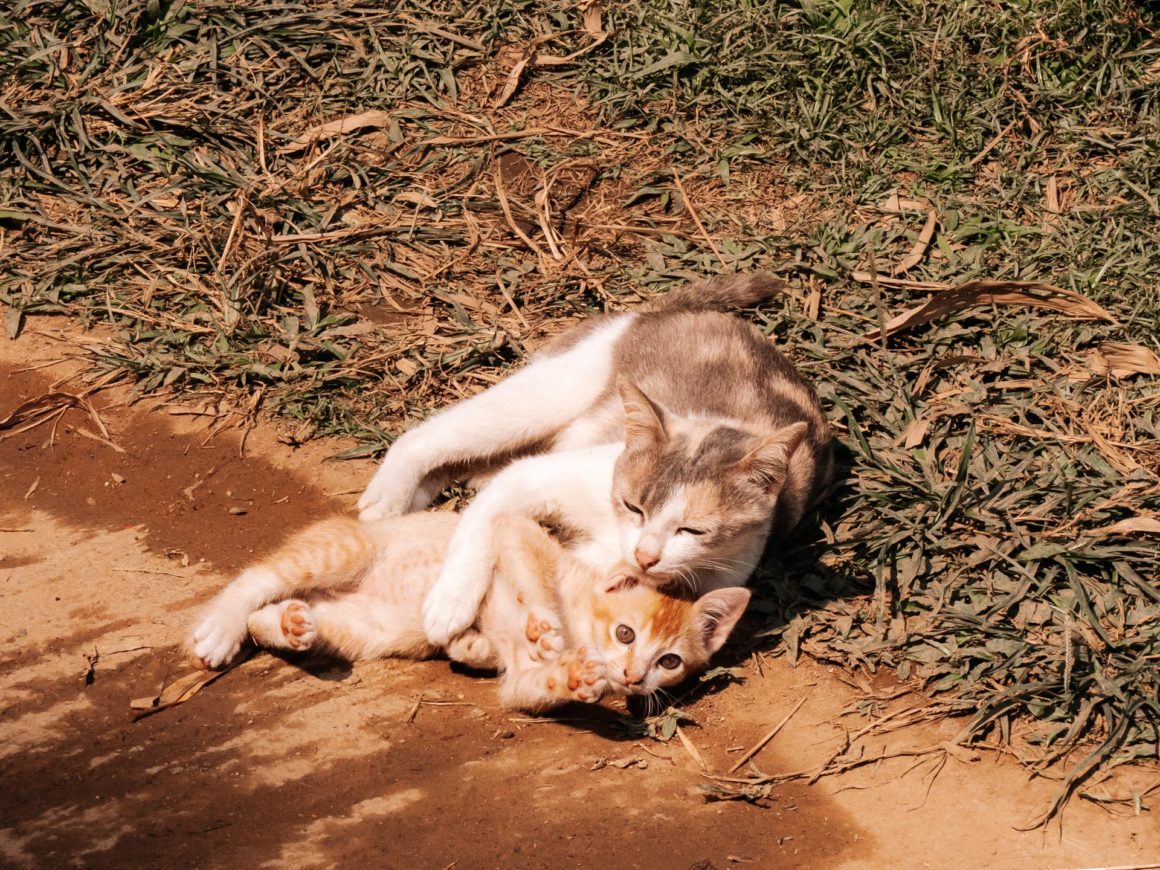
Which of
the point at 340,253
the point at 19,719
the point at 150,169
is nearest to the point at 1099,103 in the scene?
the point at 340,253

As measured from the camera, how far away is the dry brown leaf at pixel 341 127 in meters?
6.86

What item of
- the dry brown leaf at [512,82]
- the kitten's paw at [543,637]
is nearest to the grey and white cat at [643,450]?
the kitten's paw at [543,637]

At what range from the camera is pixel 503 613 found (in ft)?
14.7

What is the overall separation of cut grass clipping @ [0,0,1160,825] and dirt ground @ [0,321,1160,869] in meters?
0.26

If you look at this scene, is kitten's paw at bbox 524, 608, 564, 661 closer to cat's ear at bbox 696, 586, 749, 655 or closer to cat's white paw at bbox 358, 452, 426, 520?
cat's ear at bbox 696, 586, 749, 655

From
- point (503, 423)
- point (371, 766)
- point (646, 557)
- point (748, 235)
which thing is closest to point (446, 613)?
point (371, 766)

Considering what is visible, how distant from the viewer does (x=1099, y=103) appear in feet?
23.1

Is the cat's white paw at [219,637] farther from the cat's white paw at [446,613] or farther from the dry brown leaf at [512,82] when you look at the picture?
the dry brown leaf at [512,82]

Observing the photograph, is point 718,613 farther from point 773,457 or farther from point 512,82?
point 512,82

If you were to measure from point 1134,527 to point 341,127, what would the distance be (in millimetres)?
4805

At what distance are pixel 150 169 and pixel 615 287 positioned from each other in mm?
2692

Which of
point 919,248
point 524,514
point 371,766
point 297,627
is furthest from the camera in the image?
point 919,248

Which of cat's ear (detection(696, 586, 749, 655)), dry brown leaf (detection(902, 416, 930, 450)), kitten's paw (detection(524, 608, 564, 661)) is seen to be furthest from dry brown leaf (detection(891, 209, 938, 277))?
kitten's paw (detection(524, 608, 564, 661))

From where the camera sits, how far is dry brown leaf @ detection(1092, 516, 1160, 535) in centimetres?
454
